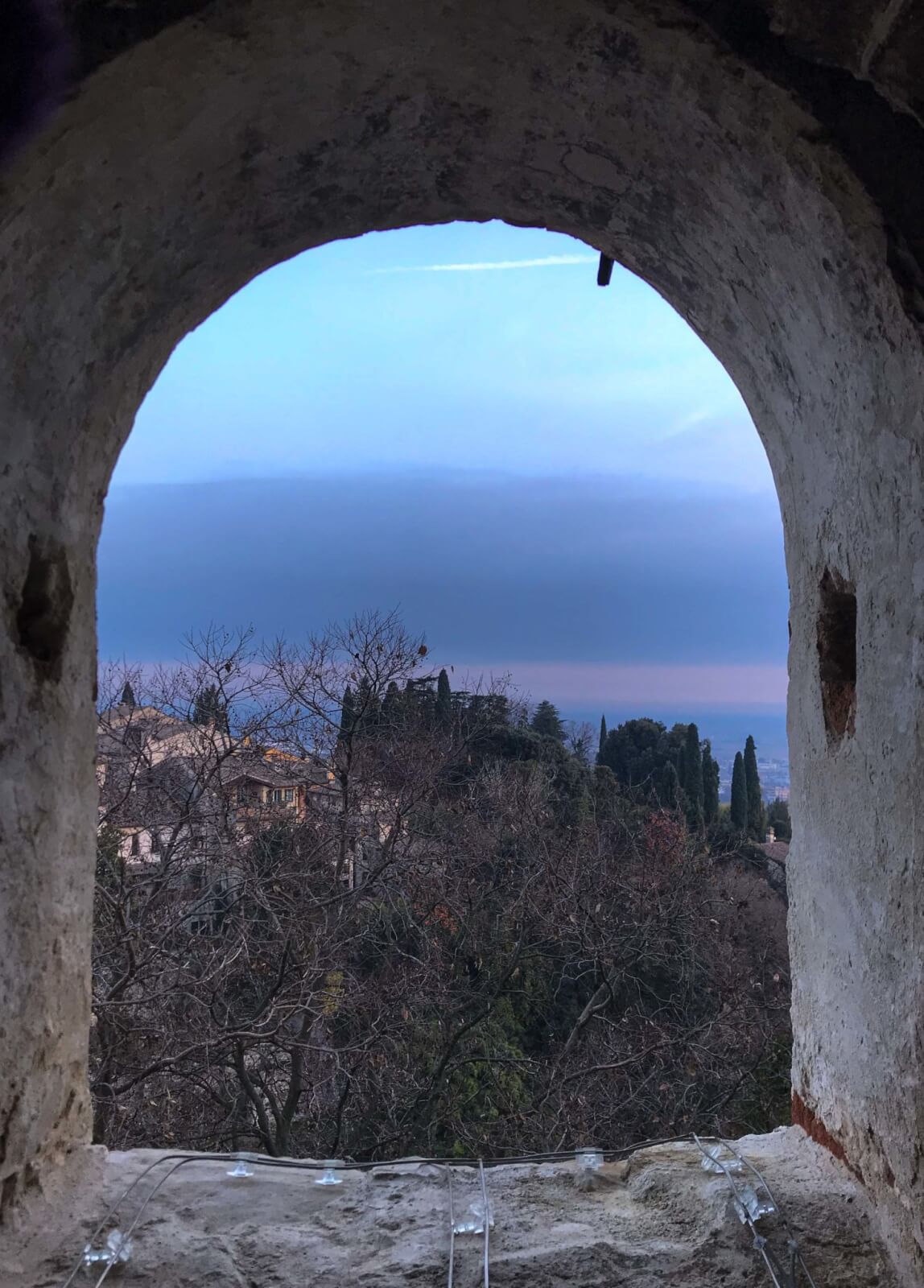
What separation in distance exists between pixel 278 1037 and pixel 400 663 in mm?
3871

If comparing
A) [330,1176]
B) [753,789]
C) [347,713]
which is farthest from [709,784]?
[330,1176]

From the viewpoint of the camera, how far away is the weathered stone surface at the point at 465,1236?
1.32 m

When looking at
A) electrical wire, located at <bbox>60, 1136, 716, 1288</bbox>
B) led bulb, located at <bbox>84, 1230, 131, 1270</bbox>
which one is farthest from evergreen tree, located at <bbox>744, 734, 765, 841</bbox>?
led bulb, located at <bbox>84, 1230, 131, 1270</bbox>

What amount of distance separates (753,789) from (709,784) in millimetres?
1158

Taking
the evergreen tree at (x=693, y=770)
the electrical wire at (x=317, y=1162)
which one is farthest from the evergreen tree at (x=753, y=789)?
the electrical wire at (x=317, y=1162)

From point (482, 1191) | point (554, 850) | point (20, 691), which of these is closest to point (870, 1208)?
point (482, 1191)

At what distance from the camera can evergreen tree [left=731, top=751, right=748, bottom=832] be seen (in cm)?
1222

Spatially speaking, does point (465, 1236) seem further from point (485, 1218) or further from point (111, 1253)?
point (111, 1253)

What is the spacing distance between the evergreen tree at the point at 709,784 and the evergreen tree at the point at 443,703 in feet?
11.9

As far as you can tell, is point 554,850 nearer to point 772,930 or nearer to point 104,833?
point 772,930

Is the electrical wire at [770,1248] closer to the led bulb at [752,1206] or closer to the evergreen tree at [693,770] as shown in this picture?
the led bulb at [752,1206]

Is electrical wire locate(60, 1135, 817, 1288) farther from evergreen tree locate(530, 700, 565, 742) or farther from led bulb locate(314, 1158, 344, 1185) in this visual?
evergreen tree locate(530, 700, 565, 742)

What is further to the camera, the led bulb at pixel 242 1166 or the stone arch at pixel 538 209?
the led bulb at pixel 242 1166

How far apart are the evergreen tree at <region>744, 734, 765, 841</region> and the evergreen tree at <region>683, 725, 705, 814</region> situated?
0.97m
